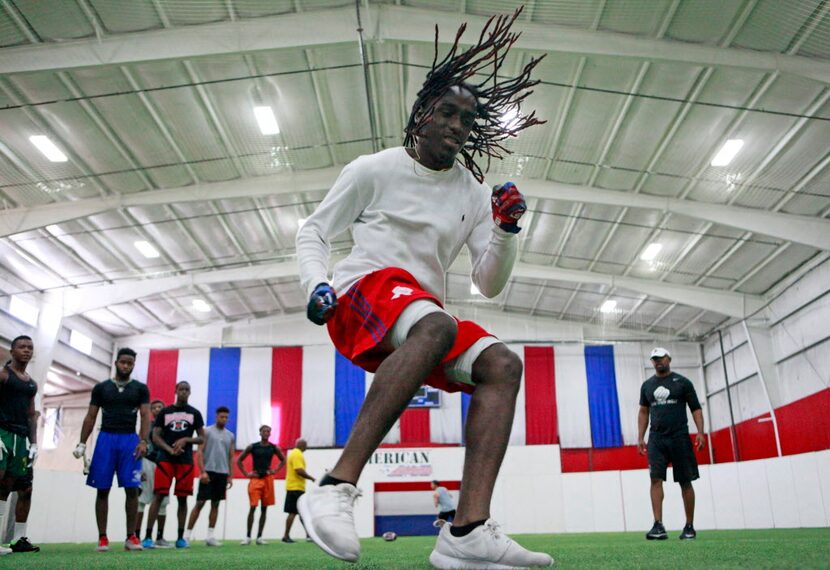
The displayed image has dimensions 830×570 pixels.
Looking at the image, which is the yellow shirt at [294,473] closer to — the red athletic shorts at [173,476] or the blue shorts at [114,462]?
the red athletic shorts at [173,476]

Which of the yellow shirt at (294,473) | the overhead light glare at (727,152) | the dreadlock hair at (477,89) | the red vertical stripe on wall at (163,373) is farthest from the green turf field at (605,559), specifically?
the red vertical stripe on wall at (163,373)

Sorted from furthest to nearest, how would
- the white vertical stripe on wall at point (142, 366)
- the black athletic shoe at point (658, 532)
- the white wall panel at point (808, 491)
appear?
the white vertical stripe on wall at point (142, 366), the white wall panel at point (808, 491), the black athletic shoe at point (658, 532)

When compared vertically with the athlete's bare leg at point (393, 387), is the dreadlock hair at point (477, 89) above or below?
above

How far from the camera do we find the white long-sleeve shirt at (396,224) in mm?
1923

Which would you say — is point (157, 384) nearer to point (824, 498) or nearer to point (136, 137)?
point (136, 137)

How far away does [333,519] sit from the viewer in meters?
1.46

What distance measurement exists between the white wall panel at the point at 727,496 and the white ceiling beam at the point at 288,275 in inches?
215

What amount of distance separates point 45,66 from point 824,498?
1273 cm

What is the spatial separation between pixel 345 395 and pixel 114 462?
50.3 feet

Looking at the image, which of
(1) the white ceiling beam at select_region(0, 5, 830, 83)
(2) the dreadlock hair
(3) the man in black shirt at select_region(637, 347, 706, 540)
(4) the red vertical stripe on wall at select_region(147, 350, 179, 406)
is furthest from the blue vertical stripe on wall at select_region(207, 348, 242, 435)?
(2) the dreadlock hair

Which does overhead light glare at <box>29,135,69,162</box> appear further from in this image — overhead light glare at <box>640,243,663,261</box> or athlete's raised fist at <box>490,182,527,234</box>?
overhead light glare at <box>640,243,663,261</box>

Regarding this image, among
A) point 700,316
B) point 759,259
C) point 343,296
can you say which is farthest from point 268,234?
point 343,296

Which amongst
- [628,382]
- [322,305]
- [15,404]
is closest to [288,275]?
[628,382]

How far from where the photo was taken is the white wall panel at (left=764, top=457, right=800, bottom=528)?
1157cm
